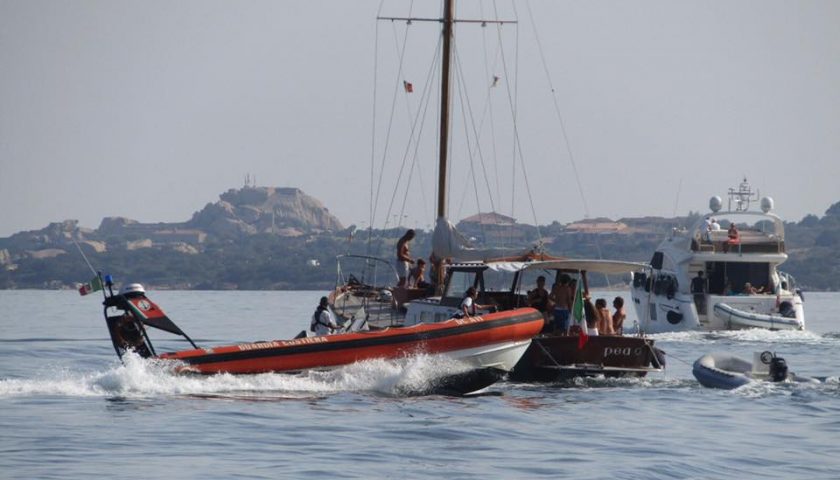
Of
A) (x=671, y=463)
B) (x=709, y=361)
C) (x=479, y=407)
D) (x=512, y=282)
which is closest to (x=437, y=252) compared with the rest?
(x=512, y=282)

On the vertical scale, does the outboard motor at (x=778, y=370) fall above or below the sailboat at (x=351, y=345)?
below

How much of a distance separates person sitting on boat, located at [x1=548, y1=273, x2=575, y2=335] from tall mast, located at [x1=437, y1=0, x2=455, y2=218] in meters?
12.0

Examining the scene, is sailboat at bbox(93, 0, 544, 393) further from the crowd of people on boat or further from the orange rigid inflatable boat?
the crowd of people on boat

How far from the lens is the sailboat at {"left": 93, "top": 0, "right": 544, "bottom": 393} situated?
84.1ft

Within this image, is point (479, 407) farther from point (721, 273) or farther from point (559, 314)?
point (721, 273)

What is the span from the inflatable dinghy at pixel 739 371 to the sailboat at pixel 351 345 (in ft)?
13.1

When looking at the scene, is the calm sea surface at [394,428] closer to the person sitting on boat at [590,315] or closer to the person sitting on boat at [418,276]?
the person sitting on boat at [590,315]

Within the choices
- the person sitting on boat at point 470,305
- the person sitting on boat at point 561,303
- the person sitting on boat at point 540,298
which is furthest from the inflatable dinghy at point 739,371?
the person sitting on boat at point 470,305

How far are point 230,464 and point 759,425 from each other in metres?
10.0

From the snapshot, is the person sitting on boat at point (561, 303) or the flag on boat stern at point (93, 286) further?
the person sitting on boat at point (561, 303)

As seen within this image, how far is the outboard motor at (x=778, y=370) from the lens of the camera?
98.0ft

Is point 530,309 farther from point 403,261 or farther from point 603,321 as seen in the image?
point 403,261

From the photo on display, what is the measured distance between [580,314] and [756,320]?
76.1 ft

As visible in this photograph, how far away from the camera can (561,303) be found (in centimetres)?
3111
